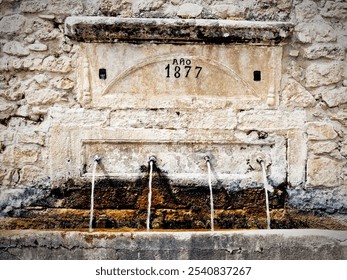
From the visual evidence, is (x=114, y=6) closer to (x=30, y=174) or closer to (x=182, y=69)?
(x=182, y=69)

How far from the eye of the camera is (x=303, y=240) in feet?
9.45

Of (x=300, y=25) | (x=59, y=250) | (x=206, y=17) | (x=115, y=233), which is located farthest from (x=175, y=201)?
(x=300, y=25)

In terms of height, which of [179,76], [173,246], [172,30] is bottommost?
[173,246]

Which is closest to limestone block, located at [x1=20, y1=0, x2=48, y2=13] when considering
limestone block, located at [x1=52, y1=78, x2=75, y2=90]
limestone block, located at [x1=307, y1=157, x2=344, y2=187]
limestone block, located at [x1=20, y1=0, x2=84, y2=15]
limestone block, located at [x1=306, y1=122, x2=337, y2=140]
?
limestone block, located at [x1=20, y1=0, x2=84, y2=15]

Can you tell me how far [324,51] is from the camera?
3.45 metres

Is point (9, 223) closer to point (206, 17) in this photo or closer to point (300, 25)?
point (206, 17)

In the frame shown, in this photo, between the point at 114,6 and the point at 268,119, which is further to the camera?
the point at 268,119

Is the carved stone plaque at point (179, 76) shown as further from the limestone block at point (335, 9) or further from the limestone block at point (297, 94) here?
the limestone block at point (335, 9)

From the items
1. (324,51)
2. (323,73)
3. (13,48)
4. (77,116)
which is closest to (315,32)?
(324,51)

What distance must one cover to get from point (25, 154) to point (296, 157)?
80.8 inches

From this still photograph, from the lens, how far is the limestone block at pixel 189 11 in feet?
11.2

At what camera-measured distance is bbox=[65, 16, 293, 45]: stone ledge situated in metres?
3.33

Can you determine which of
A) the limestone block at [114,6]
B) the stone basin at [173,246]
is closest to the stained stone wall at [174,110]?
the limestone block at [114,6]

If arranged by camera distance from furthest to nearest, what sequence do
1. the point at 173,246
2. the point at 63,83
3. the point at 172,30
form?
the point at 63,83, the point at 172,30, the point at 173,246
